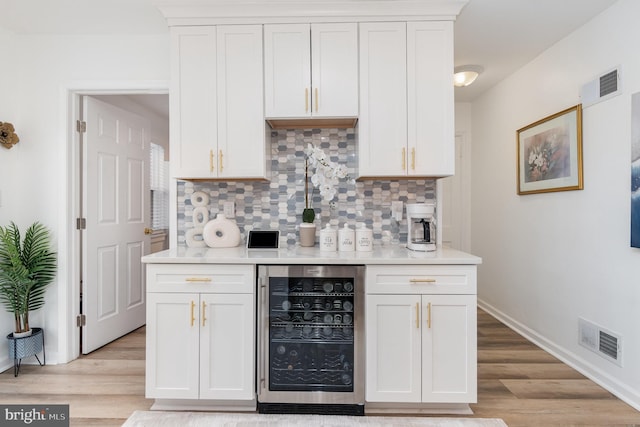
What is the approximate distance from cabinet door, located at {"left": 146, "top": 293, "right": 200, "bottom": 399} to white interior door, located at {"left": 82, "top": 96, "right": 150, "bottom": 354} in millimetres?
1203

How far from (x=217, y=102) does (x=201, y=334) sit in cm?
149

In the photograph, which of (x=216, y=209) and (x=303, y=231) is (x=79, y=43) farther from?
(x=303, y=231)

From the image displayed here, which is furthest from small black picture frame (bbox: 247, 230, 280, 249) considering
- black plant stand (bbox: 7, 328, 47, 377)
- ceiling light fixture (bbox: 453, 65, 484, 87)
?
ceiling light fixture (bbox: 453, 65, 484, 87)

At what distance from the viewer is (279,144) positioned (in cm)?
261

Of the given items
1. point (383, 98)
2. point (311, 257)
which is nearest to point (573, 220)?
point (383, 98)

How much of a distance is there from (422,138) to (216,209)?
62.5 inches

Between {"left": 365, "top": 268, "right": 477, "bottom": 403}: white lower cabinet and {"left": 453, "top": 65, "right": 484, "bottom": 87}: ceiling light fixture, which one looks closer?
{"left": 365, "top": 268, "right": 477, "bottom": 403}: white lower cabinet

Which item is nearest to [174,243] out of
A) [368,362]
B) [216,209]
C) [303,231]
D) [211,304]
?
[216,209]

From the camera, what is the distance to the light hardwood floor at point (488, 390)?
200cm

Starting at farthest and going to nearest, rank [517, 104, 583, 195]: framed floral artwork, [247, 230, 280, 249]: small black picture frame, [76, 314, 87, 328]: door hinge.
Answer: [76, 314, 87, 328]: door hinge, [517, 104, 583, 195]: framed floral artwork, [247, 230, 280, 249]: small black picture frame

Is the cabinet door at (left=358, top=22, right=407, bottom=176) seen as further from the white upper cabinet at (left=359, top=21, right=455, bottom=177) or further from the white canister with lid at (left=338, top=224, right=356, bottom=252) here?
the white canister with lid at (left=338, top=224, right=356, bottom=252)

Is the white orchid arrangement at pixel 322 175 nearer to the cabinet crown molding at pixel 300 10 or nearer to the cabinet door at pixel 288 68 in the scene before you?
the cabinet door at pixel 288 68

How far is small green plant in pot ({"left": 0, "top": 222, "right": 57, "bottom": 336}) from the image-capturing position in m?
2.38

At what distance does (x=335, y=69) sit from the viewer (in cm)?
225
